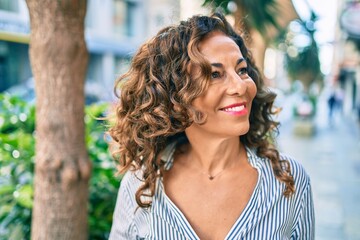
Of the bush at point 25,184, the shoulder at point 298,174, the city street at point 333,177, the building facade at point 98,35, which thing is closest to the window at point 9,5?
the building facade at point 98,35

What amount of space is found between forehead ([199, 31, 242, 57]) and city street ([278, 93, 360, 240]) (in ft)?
12.5

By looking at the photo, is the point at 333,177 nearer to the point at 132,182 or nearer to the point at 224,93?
the point at 132,182

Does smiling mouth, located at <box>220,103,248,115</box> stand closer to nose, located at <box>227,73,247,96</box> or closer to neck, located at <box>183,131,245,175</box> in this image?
nose, located at <box>227,73,247,96</box>

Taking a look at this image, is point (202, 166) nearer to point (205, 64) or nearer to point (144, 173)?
point (144, 173)

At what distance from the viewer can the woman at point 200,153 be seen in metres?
1.50

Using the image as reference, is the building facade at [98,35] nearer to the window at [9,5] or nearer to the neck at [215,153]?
the window at [9,5]

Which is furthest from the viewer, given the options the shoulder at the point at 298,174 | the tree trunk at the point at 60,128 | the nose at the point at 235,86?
the tree trunk at the point at 60,128

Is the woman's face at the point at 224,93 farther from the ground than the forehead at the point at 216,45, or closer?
closer

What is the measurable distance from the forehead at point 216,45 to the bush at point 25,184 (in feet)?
4.64

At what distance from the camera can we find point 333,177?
25.8 ft

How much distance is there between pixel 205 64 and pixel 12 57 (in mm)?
18764

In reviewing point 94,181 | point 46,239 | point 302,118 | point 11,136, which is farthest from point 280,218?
point 302,118

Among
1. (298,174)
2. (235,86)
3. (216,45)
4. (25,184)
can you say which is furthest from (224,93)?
(25,184)

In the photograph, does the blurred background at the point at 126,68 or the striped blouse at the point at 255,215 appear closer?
the striped blouse at the point at 255,215
